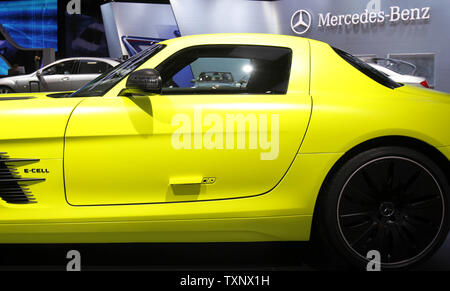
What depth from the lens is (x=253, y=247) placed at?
2.83 m

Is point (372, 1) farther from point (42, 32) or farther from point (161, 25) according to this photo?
point (42, 32)

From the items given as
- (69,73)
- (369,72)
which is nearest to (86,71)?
(69,73)

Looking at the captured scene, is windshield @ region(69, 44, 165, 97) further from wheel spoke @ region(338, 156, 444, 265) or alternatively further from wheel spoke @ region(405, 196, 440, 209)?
wheel spoke @ region(405, 196, 440, 209)

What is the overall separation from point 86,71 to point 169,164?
10215 mm

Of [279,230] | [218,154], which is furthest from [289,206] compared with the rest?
[218,154]

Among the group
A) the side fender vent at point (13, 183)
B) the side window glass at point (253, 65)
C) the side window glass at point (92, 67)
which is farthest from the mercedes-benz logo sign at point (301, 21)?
the side fender vent at point (13, 183)

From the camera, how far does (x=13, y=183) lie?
7.52 ft

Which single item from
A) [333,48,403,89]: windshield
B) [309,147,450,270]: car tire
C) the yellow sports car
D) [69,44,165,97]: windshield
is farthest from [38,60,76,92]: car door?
[309,147,450,270]: car tire

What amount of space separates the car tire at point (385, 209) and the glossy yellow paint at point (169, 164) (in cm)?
10

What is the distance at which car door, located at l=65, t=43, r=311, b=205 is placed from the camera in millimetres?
2264

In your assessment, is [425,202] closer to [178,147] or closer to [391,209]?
[391,209]

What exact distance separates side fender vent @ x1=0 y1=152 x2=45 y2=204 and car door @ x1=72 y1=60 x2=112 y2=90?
967 centimetres

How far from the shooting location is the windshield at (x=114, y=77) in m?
2.50
